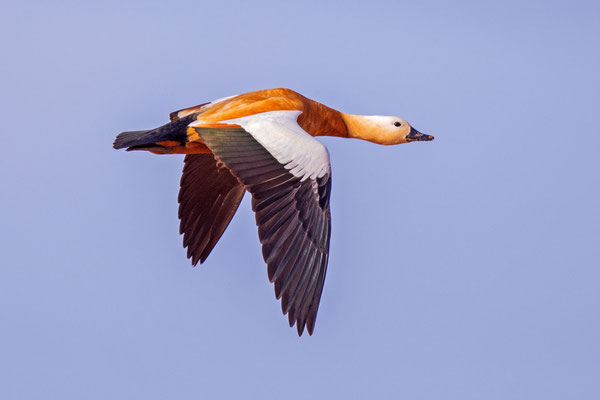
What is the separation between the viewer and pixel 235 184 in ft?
35.9

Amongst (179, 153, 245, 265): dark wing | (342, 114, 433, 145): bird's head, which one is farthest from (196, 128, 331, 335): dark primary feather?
(342, 114, 433, 145): bird's head

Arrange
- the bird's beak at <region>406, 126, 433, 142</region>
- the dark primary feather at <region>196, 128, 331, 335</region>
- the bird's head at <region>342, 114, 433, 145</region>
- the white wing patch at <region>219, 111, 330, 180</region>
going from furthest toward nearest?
the bird's beak at <region>406, 126, 433, 142</region>, the bird's head at <region>342, 114, 433, 145</region>, the white wing patch at <region>219, 111, 330, 180</region>, the dark primary feather at <region>196, 128, 331, 335</region>

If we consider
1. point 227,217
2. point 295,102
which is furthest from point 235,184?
point 295,102

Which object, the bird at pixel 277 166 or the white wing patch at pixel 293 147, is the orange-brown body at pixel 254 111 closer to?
the bird at pixel 277 166

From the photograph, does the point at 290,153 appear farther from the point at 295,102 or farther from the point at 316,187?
the point at 295,102

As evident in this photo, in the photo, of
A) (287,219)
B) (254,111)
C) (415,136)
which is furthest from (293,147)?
(415,136)

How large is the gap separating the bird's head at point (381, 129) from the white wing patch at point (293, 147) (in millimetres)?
1879

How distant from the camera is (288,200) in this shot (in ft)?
29.6

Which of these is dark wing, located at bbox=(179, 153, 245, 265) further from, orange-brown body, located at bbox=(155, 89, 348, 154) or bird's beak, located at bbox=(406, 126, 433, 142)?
bird's beak, located at bbox=(406, 126, 433, 142)

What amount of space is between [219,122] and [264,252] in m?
1.53

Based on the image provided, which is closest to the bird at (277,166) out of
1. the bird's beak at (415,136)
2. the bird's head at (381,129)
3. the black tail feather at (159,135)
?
the black tail feather at (159,135)

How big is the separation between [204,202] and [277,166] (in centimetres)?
202

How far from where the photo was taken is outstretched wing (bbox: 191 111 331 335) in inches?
345

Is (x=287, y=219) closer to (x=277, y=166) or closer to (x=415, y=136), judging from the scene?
(x=277, y=166)
